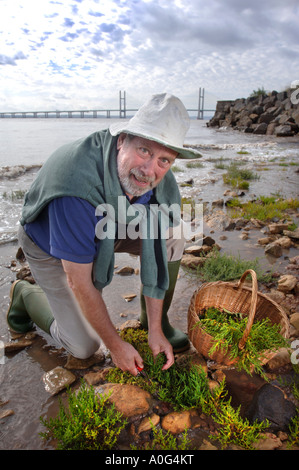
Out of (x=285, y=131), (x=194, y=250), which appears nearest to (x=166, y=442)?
(x=194, y=250)

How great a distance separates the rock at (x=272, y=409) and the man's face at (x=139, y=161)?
4.71ft

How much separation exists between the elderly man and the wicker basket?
239 millimetres

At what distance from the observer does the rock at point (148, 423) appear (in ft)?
5.33

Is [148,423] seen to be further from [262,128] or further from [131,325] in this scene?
[262,128]

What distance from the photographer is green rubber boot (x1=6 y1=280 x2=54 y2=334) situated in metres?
2.32

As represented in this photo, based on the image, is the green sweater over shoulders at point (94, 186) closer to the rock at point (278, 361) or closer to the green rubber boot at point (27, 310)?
the green rubber boot at point (27, 310)

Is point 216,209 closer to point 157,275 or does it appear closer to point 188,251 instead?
point 188,251

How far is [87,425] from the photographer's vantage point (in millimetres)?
1553

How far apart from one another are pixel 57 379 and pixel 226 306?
1434mm

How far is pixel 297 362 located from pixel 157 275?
1.12 metres

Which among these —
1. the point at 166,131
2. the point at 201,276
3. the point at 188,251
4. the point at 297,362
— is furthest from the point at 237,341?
the point at 188,251

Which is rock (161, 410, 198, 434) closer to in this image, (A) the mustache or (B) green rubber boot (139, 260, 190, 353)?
(B) green rubber boot (139, 260, 190, 353)

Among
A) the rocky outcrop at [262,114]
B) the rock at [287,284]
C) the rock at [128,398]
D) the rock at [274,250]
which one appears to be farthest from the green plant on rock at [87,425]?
the rocky outcrop at [262,114]

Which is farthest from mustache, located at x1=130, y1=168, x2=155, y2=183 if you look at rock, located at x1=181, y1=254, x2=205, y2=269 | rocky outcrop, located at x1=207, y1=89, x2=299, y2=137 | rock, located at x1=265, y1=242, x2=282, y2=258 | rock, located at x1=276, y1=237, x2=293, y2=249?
rocky outcrop, located at x1=207, y1=89, x2=299, y2=137
